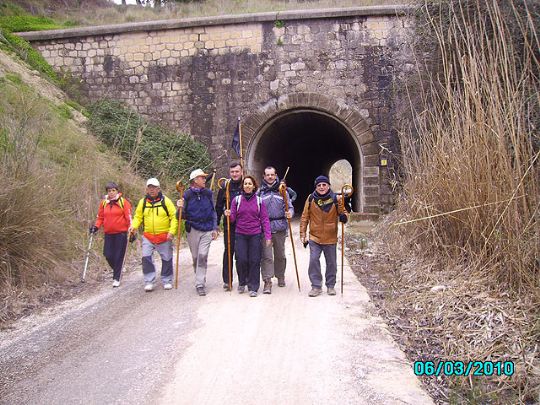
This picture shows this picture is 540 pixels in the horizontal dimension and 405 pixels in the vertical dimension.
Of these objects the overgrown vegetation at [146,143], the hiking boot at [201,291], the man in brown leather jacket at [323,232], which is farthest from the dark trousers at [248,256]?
the overgrown vegetation at [146,143]

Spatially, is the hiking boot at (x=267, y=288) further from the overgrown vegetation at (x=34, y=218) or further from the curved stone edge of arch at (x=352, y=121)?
the curved stone edge of arch at (x=352, y=121)

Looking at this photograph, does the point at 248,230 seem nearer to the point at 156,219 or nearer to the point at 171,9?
the point at 156,219

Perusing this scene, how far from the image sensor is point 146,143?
12.6 meters

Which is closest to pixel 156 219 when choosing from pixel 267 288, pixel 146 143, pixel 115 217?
pixel 115 217

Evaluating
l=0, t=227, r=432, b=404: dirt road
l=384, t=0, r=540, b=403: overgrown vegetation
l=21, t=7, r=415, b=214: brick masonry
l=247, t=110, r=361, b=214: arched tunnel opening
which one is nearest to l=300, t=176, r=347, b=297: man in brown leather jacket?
l=0, t=227, r=432, b=404: dirt road

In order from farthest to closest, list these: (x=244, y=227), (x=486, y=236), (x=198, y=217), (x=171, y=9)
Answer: (x=171, y=9)
(x=198, y=217)
(x=244, y=227)
(x=486, y=236)

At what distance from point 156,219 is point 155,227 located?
11 cm

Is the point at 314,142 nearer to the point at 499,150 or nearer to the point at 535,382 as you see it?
the point at 499,150

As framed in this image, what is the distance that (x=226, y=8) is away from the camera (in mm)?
14719

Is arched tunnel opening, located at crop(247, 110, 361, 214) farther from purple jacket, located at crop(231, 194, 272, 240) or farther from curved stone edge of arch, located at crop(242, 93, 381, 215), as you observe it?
purple jacket, located at crop(231, 194, 272, 240)

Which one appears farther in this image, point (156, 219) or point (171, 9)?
point (171, 9)

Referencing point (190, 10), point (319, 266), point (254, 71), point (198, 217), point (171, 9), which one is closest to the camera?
point (319, 266)

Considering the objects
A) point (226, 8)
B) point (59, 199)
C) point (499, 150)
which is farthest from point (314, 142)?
point (499, 150)

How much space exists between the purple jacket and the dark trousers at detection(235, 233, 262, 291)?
0.29 ft
